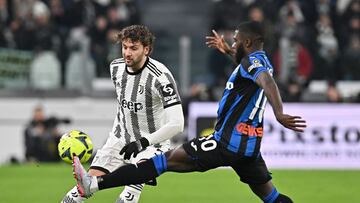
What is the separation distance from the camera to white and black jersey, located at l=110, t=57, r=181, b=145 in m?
8.62

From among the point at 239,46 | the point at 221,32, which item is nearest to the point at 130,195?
the point at 239,46

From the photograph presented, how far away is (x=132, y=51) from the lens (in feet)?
27.7

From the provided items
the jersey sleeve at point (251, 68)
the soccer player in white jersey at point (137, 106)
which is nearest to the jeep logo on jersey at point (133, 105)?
the soccer player in white jersey at point (137, 106)

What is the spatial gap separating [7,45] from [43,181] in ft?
15.5

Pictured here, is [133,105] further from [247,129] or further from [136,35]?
[247,129]

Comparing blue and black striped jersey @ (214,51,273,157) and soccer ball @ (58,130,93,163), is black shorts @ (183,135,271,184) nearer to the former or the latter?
blue and black striped jersey @ (214,51,273,157)

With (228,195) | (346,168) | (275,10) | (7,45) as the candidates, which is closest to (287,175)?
(346,168)

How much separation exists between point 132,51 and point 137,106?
21.5 inches

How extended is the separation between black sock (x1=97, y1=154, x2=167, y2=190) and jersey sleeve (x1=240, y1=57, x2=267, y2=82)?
1.02 metres

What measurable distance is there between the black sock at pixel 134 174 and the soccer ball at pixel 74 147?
29 centimetres

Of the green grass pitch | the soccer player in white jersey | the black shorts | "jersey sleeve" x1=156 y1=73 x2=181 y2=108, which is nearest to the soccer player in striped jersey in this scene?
the black shorts

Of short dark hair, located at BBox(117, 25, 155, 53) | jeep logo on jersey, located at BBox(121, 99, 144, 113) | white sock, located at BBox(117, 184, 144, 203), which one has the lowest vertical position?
white sock, located at BBox(117, 184, 144, 203)

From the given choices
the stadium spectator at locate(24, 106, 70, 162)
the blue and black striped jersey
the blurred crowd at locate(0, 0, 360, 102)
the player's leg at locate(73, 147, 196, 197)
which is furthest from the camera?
the blurred crowd at locate(0, 0, 360, 102)

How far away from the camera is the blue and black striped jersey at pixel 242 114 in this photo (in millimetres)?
8094
